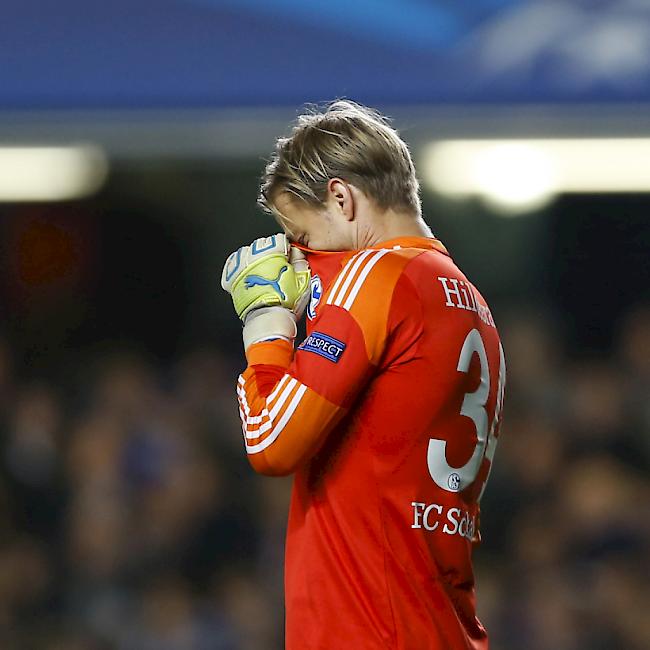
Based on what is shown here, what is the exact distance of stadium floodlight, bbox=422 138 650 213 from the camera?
3.80 m

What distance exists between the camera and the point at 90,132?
3811mm

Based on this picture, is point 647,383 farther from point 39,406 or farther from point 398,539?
point 398,539

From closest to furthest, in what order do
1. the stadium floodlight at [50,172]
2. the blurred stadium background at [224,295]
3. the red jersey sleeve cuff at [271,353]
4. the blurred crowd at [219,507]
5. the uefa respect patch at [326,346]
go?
the uefa respect patch at [326,346], the red jersey sleeve cuff at [271,353], the blurred stadium background at [224,295], the blurred crowd at [219,507], the stadium floodlight at [50,172]

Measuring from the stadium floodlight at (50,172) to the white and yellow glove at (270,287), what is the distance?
240cm

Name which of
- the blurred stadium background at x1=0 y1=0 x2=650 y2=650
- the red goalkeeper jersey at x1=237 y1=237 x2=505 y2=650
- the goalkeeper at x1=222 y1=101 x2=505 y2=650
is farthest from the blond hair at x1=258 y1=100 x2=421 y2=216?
the blurred stadium background at x1=0 y1=0 x2=650 y2=650

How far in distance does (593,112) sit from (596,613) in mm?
1694

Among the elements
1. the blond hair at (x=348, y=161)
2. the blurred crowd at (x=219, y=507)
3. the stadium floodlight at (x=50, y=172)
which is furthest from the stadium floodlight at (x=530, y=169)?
the blond hair at (x=348, y=161)

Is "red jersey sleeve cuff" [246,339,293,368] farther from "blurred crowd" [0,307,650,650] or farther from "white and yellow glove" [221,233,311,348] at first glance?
"blurred crowd" [0,307,650,650]

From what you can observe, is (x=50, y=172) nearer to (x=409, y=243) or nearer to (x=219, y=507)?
(x=219, y=507)

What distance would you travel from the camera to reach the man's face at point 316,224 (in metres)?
1.59

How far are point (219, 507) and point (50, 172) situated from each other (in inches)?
54.5

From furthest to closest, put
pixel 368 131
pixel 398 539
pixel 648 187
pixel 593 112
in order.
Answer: pixel 648 187, pixel 593 112, pixel 368 131, pixel 398 539


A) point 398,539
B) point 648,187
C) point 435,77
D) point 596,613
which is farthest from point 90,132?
point 398,539

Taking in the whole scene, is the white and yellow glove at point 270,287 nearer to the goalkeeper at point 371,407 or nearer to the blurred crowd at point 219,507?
the goalkeeper at point 371,407
